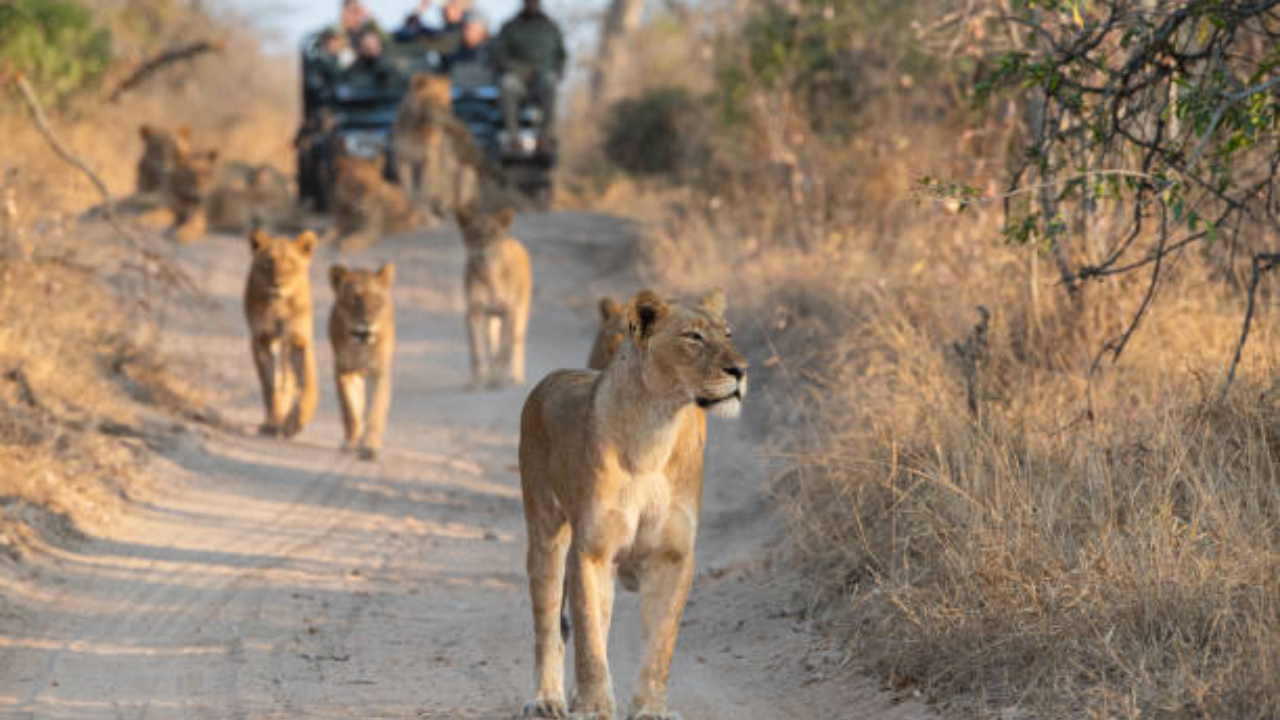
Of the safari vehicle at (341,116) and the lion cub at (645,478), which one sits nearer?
the lion cub at (645,478)

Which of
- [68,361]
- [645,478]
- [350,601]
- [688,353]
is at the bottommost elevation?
[68,361]

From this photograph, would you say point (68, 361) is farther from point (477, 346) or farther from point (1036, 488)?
point (1036, 488)

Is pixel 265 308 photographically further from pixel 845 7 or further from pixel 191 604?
pixel 845 7

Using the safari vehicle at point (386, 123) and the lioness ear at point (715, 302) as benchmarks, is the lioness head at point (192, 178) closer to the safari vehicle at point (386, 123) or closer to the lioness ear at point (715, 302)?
the safari vehicle at point (386, 123)

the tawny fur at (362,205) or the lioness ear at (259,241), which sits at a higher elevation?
the lioness ear at (259,241)

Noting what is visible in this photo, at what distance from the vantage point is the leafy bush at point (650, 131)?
2073 cm

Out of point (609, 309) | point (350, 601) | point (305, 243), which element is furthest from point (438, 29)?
point (350, 601)

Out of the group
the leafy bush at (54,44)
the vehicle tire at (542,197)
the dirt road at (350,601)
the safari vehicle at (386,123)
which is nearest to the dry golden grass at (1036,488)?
the dirt road at (350,601)

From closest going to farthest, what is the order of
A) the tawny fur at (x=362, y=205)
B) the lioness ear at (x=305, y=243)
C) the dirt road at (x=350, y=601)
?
1. the dirt road at (x=350, y=601)
2. the lioness ear at (x=305, y=243)
3. the tawny fur at (x=362, y=205)

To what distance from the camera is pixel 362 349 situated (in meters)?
9.20

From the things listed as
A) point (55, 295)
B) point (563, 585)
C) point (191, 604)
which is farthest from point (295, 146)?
point (563, 585)

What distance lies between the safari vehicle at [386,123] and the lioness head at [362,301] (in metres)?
9.86

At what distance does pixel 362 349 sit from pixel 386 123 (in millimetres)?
10540

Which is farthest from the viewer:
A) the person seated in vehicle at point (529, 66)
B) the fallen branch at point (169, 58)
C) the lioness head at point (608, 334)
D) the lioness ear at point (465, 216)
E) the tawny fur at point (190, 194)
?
the person seated in vehicle at point (529, 66)
